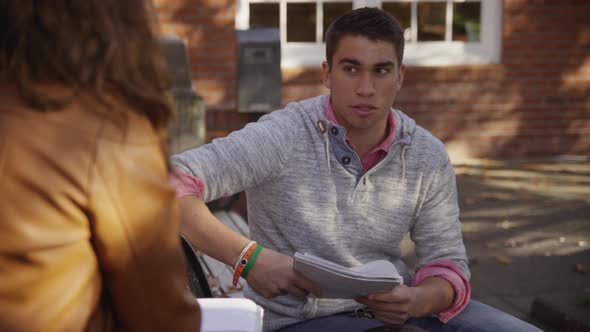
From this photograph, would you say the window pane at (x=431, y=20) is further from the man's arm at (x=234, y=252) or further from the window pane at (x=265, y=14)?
the man's arm at (x=234, y=252)

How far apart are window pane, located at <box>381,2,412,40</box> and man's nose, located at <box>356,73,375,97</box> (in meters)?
6.95

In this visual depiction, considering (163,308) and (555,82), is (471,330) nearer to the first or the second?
(163,308)

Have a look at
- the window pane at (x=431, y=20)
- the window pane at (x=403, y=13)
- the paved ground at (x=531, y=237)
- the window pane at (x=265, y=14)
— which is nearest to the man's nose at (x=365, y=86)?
the paved ground at (x=531, y=237)

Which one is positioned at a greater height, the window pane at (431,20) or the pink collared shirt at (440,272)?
the window pane at (431,20)

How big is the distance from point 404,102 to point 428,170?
6753 mm

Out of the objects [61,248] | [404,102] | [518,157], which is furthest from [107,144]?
[518,157]

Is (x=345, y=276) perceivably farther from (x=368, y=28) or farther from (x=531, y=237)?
(x=531, y=237)

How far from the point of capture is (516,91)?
991cm

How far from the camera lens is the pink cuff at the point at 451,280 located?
283cm

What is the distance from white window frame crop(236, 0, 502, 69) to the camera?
9625 millimetres

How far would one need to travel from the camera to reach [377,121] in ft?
9.91

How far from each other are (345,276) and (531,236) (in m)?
4.90

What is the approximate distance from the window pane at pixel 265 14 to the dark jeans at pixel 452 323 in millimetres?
7091

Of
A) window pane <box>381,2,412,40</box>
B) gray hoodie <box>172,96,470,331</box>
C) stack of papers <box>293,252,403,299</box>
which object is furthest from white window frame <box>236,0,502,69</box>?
stack of papers <box>293,252,403,299</box>
